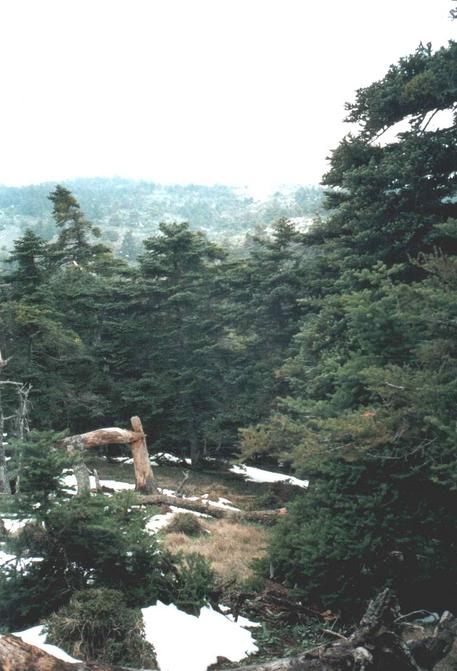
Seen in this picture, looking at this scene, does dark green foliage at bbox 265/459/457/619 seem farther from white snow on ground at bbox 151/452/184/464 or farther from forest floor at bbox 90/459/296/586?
white snow on ground at bbox 151/452/184/464

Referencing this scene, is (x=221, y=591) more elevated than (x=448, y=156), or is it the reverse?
(x=448, y=156)

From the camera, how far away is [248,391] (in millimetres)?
25641

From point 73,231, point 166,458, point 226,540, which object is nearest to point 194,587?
point 226,540

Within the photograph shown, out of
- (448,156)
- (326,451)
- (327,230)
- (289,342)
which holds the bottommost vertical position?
(289,342)

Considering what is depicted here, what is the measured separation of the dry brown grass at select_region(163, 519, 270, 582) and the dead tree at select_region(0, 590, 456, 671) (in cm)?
544

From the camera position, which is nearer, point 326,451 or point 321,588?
point 326,451

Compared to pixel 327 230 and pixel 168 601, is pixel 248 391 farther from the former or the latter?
pixel 168 601

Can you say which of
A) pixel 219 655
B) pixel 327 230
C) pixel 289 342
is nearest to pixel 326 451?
pixel 219 655

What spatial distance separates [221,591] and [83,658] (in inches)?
114

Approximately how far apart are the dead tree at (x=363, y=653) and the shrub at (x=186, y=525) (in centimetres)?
889

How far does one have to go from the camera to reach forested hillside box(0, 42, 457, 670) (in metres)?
6.09

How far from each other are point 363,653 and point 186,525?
31.3 ft

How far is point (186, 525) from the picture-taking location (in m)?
12.5

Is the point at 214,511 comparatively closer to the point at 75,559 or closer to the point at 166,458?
the point at 75,559
